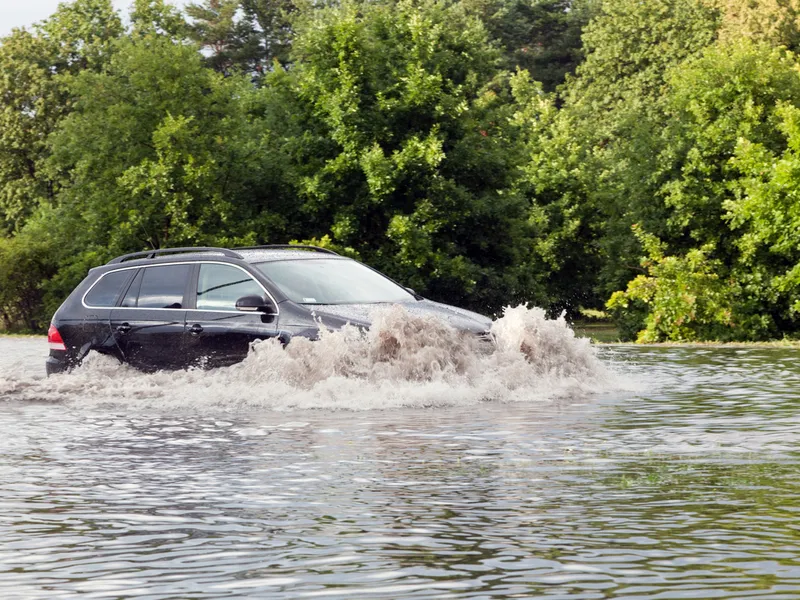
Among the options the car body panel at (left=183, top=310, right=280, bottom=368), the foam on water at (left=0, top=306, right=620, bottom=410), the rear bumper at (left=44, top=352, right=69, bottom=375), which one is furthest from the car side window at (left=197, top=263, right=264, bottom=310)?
the rear bumper at (left=44, top=352, right=69, bottom=375)

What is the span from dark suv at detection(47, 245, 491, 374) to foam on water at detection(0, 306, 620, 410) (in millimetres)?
192

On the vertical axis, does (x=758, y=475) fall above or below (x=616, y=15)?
below

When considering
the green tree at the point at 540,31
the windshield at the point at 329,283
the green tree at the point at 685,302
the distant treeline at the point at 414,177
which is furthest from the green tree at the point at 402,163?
the green tree at the point at 540,31

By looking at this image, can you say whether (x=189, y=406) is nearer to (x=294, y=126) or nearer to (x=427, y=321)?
(x=427, y=321)

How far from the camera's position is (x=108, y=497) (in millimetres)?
9008

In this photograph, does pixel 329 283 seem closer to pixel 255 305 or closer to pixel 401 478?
pixel 255 305

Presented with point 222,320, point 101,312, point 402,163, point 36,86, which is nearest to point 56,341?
point 101,312

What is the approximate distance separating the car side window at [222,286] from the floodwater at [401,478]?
856 mm

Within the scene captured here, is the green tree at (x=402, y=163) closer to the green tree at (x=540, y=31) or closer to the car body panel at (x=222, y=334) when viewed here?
the car body panel at (x=222, y=334)

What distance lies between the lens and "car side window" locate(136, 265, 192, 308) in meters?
16.5

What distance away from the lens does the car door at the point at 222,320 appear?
15758 mm

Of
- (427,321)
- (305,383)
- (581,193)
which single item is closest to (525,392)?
(427,321)

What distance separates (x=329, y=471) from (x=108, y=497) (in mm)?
1620

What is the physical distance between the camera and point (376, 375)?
1545cm
